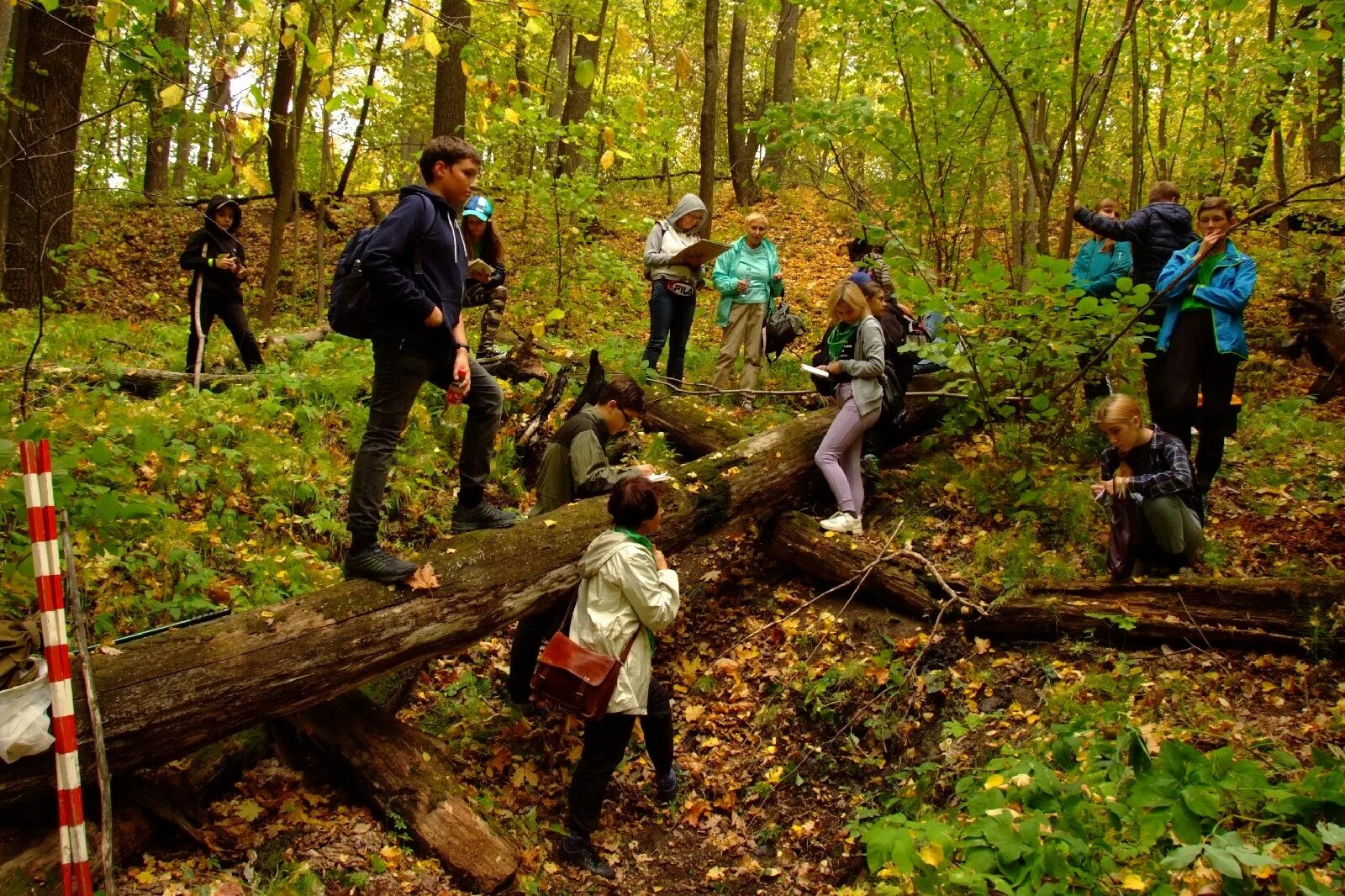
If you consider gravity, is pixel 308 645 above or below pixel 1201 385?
below

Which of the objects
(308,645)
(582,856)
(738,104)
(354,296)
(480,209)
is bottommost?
(582,856)

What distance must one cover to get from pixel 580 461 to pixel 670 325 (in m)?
3.49

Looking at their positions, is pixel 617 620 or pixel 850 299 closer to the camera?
pixel 617 620

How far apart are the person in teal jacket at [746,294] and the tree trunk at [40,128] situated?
729 centimetres

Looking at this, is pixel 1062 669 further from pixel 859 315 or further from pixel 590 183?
pixel 590 183

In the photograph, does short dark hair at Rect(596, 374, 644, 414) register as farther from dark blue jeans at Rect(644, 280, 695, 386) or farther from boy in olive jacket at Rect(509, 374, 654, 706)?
dark blue jeans at Rect(644, 280, 695, 386)

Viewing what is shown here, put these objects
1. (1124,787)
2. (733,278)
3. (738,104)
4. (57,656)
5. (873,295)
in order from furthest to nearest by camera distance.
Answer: (738,104), (733,278), (873,295), (1124,787), (57,656)

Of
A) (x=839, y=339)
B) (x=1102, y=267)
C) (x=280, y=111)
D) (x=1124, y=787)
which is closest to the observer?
(x=1124, y=787)

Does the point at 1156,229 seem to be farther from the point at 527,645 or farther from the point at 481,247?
the point at 527,645

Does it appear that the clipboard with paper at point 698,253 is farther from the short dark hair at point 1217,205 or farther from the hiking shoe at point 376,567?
the hiking shoe at point 376,567

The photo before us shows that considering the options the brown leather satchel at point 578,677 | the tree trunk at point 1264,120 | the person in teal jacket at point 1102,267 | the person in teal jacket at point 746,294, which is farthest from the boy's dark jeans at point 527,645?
the tree trunk at point 1264,120

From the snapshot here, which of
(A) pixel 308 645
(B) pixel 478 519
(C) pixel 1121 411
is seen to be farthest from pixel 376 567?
(C) pixel 1121 411

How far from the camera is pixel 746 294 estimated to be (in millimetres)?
8383

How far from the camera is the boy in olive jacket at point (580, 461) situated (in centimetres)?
508
